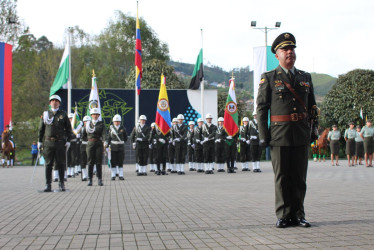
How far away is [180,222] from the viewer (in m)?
6.74

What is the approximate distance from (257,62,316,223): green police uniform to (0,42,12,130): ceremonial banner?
96.7 ft

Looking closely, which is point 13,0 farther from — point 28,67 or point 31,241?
point 31,241

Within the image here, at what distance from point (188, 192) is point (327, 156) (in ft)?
94.0

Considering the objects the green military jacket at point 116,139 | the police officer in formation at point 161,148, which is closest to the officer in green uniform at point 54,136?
the green military jacket at point 116,139

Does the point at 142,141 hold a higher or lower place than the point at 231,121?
lower

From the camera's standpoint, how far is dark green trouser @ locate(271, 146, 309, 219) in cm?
618

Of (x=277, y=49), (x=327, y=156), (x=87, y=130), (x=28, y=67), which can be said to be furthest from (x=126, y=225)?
(x=28, y=67)

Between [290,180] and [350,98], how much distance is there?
3471cm

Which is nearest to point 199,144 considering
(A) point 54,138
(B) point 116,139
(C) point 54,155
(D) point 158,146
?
Result: (D) point 158,146

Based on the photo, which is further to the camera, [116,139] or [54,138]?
[116,139]

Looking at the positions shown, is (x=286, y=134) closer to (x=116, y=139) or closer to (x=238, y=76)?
(x=116, y=139)

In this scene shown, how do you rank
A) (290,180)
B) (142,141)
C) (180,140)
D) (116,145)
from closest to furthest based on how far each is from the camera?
(290,180) → (116,145) → (142,141) → (180,140)

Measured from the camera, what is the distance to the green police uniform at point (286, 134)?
6.18m

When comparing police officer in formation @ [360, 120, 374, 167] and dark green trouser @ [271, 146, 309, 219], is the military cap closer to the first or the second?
dark green trouser @ [271, 146, 309, 219]
